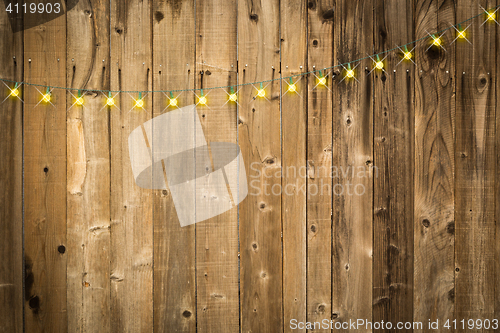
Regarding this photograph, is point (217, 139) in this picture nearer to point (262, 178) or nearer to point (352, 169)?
point (262, 178)

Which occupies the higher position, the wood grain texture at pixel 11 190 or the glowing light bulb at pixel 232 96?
the glowing light bulb at pixel 232 96

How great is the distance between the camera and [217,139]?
1.58 m

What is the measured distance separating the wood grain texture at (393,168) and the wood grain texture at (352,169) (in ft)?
0.13

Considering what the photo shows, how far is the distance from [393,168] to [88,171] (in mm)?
1450

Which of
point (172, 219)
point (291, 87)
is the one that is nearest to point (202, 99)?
point (291, 87)

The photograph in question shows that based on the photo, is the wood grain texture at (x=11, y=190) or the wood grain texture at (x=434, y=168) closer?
the wood grain texture at (x=11, y=190)

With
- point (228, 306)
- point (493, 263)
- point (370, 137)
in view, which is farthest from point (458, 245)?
point (228, 306)

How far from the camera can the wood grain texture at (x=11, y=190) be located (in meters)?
1.51

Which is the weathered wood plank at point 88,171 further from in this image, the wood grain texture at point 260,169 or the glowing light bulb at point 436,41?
the glowing light bulb at point 436,41

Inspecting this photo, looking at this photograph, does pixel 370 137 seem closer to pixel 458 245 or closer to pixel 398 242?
pixel 398 242

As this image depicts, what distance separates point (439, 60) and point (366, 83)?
0.38 metres

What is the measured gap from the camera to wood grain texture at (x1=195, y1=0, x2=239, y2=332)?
5.14 feet

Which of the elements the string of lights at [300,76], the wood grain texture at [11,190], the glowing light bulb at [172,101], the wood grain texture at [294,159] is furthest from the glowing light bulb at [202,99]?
the wood grain texture at [11,190]

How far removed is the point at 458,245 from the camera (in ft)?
5.38
